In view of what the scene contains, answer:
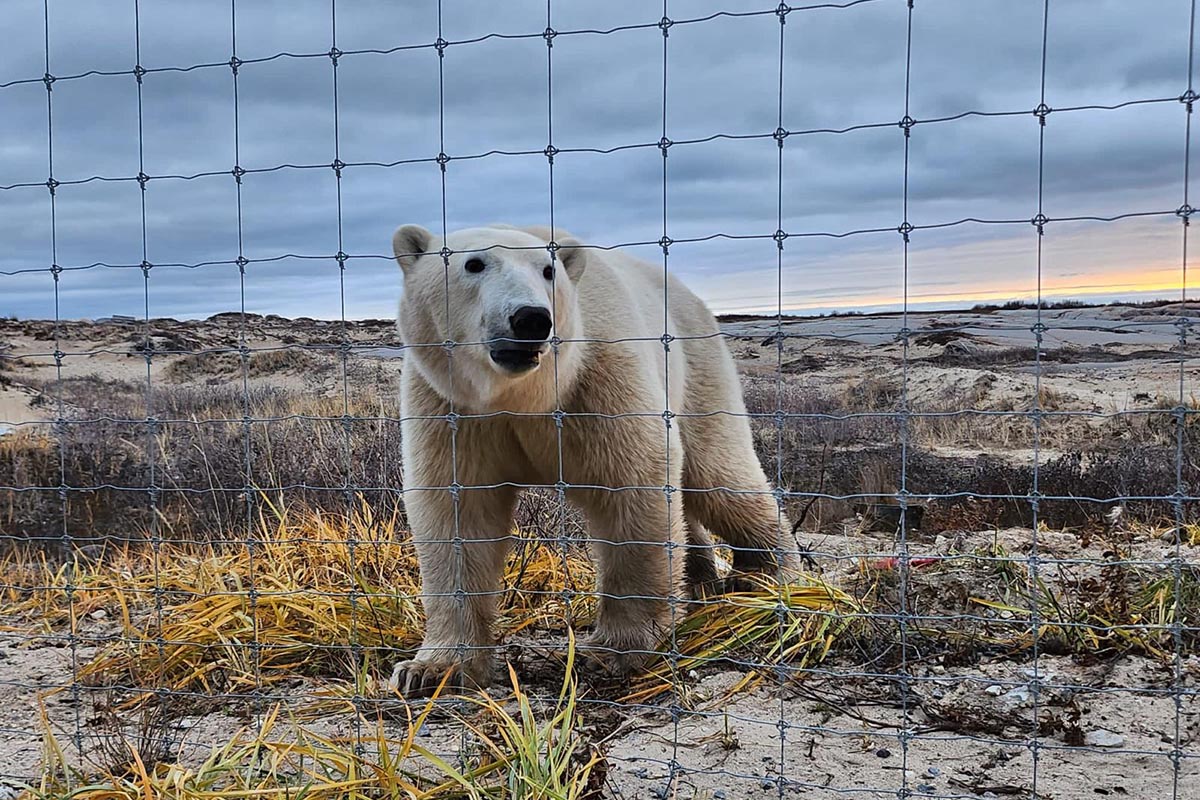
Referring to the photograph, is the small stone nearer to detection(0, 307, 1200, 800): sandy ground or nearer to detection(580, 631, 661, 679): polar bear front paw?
detection(0, 307, 1200, 800): sandy ground

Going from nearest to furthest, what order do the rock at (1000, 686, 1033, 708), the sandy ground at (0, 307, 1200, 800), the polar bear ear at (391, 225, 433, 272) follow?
the sandy ground at (0, 307, 1200, 800) < the rock at (1000, 686, 1033, 708) < the polar bear ear at (391, 225, 433, 272)

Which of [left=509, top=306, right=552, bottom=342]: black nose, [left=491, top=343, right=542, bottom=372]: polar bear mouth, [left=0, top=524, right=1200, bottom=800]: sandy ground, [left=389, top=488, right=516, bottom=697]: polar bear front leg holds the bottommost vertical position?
[left=0, top=524, right=1200, bottom=800]: sandy ground

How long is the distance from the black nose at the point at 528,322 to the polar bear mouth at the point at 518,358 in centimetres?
5

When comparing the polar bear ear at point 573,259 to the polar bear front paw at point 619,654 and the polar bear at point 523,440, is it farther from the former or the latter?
the polar bear front paw at point 619,654

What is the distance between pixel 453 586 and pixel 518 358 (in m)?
1.12

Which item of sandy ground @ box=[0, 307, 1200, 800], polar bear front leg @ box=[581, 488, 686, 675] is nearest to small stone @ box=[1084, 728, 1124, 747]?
sandy ground @ box=[0, 307, 1200, 800]

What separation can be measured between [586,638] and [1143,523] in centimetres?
367

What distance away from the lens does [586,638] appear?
4.24m

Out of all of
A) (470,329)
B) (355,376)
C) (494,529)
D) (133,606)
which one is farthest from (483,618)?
(355,376)

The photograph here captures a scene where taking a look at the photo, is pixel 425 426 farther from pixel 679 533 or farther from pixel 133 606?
pixel 133 606

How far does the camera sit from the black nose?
326cm

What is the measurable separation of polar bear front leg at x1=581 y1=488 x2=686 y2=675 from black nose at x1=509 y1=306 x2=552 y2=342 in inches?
35.2

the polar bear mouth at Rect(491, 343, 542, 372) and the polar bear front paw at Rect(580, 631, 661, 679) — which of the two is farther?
the polar bear front paw at Rect(580, 631, 661, 679)

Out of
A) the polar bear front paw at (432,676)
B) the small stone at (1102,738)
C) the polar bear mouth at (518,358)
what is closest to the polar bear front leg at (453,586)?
the polar bear front paw at (432,676)
